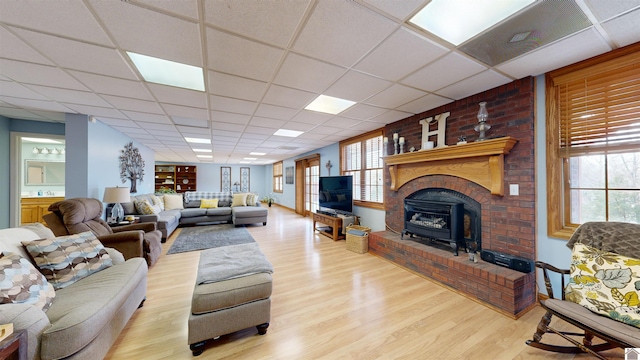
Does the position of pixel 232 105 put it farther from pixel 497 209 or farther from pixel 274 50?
pixel 497 209

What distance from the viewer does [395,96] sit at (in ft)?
8.73

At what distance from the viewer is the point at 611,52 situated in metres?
1.75

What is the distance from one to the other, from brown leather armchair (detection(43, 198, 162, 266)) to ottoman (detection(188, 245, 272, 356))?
5.23ft

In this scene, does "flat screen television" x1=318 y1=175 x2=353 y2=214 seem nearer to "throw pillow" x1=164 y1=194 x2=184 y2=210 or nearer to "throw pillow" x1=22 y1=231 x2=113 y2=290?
"throw pillow" x1=22 y1=231 x2=113 y2=290

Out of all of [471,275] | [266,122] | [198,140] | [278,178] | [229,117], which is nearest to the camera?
[471,275]

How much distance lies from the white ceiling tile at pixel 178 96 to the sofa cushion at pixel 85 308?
6.27 ft

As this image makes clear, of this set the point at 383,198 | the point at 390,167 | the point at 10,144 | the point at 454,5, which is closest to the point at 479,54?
the point at 454,5

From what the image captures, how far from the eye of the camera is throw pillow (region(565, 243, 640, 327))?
1312 millimetres

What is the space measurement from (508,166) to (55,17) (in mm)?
4086

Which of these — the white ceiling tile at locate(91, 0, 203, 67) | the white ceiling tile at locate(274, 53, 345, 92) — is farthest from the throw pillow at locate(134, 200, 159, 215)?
the white ceiling tile at locate(274, 53, 345, 92)

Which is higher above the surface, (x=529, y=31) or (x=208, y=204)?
(x=529, y=31)

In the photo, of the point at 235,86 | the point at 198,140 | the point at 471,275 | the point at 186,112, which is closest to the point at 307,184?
the point at 198,140

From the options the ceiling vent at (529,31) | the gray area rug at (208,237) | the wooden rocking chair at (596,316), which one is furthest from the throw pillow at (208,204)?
the wooden rocking chair at (596,316)

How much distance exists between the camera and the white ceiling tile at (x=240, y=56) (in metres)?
1.58
